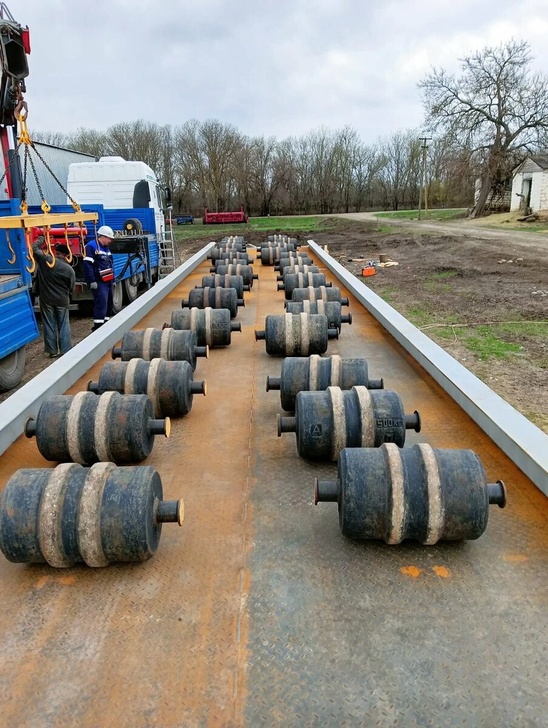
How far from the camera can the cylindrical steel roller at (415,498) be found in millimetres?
2766

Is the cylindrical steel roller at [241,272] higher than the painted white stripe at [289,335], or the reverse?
the cylindrical steel roller at [241,272]

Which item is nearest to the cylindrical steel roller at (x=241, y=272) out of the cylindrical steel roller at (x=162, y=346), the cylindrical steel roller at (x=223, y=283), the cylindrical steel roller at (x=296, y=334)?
the cylindrical steel roller at (x=223, y=283)

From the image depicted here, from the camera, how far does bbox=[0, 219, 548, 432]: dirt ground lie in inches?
313

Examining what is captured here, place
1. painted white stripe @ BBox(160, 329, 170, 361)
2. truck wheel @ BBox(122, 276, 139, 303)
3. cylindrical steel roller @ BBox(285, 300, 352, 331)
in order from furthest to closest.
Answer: truck wheel @ BBox(122, 276, 139, 303)
cylindrical steel roller @ BBox(285, 300, 352, 331)
painted white stripe @ BBox(160, 329, 170, 361)

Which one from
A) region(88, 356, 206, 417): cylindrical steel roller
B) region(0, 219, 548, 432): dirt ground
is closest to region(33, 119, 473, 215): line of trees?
region(0, 219, 548, 432): dirt ground

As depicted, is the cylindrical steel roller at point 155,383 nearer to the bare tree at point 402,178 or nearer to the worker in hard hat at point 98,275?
the worker in hard hat at point 98,275

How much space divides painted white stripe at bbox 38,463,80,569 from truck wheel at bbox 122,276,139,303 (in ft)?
37.9

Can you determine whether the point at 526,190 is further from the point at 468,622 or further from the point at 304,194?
the point at 468,622

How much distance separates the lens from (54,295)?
30.2ft

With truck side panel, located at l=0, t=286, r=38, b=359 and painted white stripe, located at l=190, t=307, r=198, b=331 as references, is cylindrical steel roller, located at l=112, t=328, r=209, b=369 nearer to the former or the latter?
painted white stripe, located at l=190, t=307, r=198, b=331

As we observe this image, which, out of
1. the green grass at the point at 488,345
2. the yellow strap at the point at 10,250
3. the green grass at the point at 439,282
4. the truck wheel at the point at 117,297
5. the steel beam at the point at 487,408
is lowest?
the green grass at the point at 488,345

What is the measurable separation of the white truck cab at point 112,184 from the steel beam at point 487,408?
11.1m

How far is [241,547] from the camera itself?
3.04 metres

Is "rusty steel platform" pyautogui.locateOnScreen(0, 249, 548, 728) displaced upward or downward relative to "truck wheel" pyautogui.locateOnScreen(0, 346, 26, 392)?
upward
